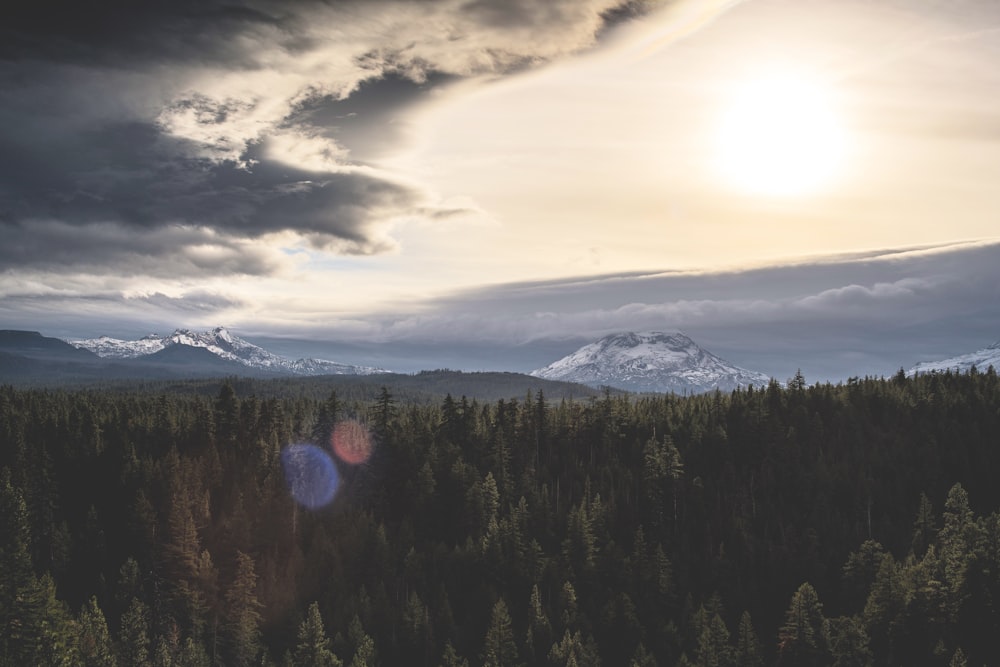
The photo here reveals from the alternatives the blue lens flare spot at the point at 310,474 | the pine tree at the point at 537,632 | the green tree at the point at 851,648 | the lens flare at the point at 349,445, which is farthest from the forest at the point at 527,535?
the lens flare at the point at 349,445

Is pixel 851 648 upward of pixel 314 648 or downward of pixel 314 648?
upward

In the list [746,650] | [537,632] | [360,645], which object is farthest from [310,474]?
[746,650]

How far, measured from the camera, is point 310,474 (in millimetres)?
135750

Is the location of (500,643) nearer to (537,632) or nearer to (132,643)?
(537,632)

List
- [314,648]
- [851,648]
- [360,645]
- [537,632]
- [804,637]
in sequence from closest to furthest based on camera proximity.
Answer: [851,648], [314,648], [804,637], [360,645], [537,632]

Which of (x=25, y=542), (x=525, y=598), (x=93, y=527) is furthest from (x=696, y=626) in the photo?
(x=93, y=527)

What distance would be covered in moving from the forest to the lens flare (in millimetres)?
1483

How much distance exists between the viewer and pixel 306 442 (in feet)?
480

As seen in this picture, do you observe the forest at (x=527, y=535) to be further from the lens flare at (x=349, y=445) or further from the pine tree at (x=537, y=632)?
the lens flare at (x=349, y=445)

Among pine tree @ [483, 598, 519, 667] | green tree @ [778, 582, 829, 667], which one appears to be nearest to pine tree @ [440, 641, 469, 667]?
pine tree @ [483, 598, 519, 667]

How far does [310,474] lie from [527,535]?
147ft

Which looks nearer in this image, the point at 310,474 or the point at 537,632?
the point at 537,632

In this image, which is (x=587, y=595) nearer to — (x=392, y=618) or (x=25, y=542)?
(x=392, y=618)

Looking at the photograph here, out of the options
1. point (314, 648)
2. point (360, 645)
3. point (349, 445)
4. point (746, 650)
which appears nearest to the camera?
point (314, 648)
